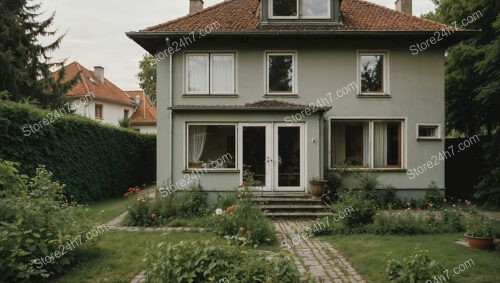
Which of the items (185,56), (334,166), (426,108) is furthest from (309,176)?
(185,56)

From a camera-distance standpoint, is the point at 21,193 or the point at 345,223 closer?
the point at 21,193

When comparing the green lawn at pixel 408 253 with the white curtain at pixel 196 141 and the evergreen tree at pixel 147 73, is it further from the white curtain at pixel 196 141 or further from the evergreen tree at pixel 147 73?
the evergreen tree at pixel 147 73

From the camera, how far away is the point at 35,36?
66.7 ft

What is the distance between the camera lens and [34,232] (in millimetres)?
Answer: 5355

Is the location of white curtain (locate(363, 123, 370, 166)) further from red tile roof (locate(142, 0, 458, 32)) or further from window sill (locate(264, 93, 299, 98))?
red tile roof (locate(142, 0, 458, 32))

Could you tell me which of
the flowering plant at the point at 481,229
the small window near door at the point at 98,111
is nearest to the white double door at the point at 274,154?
the flowering plant at the point at 481,229

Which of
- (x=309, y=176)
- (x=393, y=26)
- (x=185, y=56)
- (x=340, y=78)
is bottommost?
(x=309, y=176)

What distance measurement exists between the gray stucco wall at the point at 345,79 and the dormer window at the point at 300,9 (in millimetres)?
1065

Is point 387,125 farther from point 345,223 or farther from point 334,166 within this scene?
point 345,223

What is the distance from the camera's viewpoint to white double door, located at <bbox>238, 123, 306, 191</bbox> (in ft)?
39.3

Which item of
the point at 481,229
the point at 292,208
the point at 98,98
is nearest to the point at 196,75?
the point at 292,208

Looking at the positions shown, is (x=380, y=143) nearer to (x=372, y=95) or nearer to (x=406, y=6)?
(x=372, y=95)

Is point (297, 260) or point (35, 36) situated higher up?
point (35, 36)

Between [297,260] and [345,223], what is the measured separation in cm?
271
